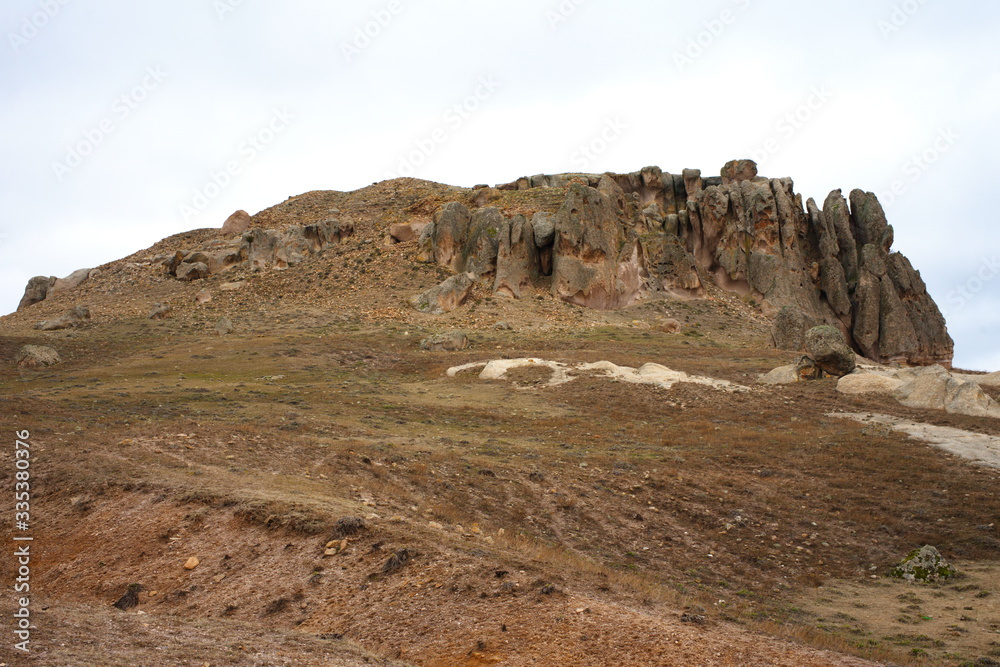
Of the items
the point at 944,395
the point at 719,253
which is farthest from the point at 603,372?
the point at 719,253

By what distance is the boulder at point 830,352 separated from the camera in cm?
3244

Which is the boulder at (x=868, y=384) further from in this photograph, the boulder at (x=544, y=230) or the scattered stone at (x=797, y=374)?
the boulder at (x=544, y=230)

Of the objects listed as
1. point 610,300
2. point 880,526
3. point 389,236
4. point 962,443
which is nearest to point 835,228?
point 610,300

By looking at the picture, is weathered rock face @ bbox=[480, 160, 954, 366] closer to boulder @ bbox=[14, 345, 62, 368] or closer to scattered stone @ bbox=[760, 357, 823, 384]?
scattered stone @ bbox=[760, 357, 823, 384]

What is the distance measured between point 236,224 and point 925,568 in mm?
72642

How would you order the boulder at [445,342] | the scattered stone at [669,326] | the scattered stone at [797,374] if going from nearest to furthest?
1. the scattered stone at [797,374]
2. the boulder at [445,342]
3. the scattered stone at [669,326]

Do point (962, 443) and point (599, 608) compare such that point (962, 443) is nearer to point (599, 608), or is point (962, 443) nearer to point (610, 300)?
point (599, 608)

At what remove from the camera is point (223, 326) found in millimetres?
46500

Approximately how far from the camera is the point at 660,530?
15.6 metres

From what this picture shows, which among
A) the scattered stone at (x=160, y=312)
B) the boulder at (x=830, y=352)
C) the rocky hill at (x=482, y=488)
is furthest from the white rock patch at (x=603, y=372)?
the scattered stone at (x=160, y=312)

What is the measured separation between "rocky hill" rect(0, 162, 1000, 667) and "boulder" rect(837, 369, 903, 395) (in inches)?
5.8

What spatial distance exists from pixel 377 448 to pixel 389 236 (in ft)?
162

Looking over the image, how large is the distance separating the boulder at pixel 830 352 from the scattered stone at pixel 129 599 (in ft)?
100

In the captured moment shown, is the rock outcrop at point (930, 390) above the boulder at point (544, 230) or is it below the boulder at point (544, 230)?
below
